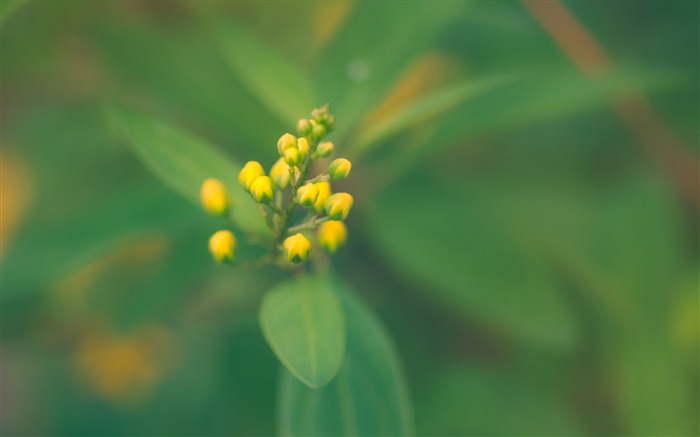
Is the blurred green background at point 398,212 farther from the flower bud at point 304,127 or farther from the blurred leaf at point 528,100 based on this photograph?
the flower bud at point 304,127

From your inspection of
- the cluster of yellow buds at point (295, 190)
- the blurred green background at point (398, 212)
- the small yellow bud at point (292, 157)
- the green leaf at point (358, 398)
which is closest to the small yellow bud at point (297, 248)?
the cluster of yellow buds at point (295, 190)

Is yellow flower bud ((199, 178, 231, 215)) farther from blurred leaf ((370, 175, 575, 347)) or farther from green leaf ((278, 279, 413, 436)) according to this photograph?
blurred leaf ((370, 175, 575, 347))

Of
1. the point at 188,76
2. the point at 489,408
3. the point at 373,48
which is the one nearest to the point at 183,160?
the point at 373,48

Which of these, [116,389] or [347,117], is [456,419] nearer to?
[347,117]

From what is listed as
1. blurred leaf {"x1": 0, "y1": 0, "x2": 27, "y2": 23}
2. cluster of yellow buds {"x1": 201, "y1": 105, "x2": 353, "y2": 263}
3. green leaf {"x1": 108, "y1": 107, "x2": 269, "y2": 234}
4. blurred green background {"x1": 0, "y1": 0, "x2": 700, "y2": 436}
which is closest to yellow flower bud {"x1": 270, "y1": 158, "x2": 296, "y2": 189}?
cluster of yellow buds {"x1": 201, "y1": 105, "x2": 353, "y2": 263}

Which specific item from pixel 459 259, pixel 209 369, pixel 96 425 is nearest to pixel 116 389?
pixel 96 425
